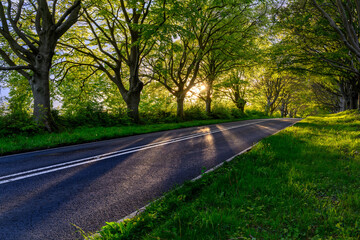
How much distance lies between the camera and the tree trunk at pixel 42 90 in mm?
9461

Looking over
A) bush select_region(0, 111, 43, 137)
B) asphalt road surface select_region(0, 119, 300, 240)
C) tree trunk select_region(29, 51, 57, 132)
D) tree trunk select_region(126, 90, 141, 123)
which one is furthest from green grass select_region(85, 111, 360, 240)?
tree trunk select_region(126, 90, 141, 123)

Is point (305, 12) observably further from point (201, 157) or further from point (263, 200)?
point (263, 200)

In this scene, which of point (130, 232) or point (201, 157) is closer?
point (130, 232)

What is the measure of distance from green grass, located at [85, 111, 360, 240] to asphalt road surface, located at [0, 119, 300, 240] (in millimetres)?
639

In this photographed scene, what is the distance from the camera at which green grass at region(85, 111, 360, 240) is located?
1.98m

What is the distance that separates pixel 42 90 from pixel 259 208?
11.6 metres

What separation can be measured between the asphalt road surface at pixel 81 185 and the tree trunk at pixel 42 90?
4555 millimetres

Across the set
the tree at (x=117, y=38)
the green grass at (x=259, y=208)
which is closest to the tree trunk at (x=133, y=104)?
the tree at (x=117, y=38)

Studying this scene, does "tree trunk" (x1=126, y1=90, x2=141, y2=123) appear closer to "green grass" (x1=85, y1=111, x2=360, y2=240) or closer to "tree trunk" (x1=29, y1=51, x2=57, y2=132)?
"tree trunk" (x1=29, y1=51, x2=57, y2=132)

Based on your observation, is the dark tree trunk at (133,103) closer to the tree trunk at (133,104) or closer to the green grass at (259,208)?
the tree trunk at (133,104)

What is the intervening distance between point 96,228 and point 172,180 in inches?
70.0

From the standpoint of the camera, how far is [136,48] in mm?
14086

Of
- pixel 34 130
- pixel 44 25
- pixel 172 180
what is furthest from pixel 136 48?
pixel 172 180

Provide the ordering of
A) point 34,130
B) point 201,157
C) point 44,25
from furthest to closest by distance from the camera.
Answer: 1. point 44,25
2. point 34,130
3. point 201,157
